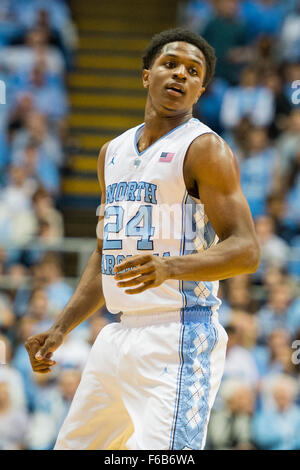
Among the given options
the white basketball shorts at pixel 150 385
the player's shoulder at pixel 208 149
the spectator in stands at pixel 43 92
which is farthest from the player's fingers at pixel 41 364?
the spectator in stands at pixel 43 92

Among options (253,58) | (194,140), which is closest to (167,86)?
(194,140)

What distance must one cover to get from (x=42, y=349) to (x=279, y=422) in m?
3.47

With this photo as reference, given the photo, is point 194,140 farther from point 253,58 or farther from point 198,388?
point 253,58

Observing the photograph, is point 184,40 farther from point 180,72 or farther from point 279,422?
point 279,422

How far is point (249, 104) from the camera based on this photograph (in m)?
9.50

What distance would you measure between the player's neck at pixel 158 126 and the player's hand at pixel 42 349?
1.01 m

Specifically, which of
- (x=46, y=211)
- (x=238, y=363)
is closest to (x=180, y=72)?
(x=238, y=363)

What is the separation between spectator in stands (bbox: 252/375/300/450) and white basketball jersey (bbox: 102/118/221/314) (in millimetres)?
3409

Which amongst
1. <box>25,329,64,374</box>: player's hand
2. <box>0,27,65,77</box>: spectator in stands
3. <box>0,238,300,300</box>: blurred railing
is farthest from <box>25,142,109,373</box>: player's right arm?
<box>0,27,65,77</box>: spectator in stands

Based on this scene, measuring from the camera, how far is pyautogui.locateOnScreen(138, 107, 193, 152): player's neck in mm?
3795

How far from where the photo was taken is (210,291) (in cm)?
360

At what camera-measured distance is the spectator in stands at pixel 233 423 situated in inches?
259

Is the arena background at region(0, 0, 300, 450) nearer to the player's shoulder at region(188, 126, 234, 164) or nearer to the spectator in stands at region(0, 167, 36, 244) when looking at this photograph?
the spectator in stands at region(0, 167, 36, 244)

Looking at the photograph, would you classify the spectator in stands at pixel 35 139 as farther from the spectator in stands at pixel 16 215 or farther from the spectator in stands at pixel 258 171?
the spectator in stands at pixel 258 171
